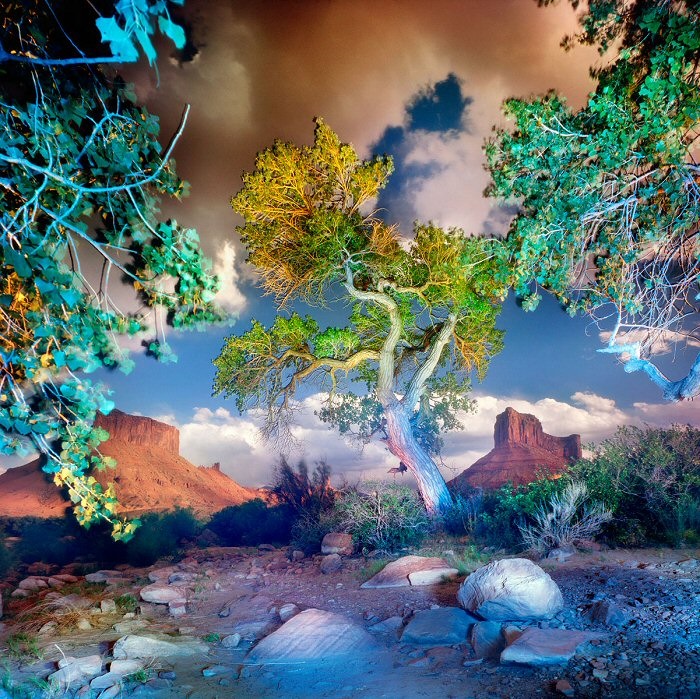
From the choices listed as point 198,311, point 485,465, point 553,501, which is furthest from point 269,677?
point 485,465

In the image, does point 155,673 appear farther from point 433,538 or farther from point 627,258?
point 627,258

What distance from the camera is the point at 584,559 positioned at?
25.9ft

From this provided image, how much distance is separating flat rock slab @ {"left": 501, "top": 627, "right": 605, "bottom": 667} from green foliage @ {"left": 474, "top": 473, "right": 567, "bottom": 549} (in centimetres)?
480

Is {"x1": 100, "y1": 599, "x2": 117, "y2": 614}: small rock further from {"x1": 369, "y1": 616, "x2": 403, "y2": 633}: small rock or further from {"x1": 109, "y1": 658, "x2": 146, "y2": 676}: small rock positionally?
{"x1": 369, "y1": 616, "x2": 403, "y2": 633}: small rock

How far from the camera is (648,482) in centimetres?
941

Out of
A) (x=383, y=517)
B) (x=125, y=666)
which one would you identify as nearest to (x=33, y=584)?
(x=125, y=666)

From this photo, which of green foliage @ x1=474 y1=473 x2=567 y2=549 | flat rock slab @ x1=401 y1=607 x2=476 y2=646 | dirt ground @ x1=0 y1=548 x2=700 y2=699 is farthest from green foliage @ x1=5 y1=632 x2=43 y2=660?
green foliage @ x1=474 y1=473 x2=567 y2=549

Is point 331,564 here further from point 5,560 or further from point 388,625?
point 5,560

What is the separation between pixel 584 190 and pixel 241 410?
10342mm

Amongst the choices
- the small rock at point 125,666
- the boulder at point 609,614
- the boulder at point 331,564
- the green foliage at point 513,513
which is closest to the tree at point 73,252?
the small rock at point 125,666

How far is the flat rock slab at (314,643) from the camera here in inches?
216

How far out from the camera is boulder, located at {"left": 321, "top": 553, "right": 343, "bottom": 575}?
998cm

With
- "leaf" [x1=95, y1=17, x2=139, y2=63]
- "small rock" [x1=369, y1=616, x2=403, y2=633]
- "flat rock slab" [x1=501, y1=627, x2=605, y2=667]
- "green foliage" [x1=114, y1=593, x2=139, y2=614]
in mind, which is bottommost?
"small rock" [x1=369, y1=616, x2=403, y2=633]

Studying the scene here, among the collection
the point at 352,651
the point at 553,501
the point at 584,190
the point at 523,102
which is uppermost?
the point at 523,102
